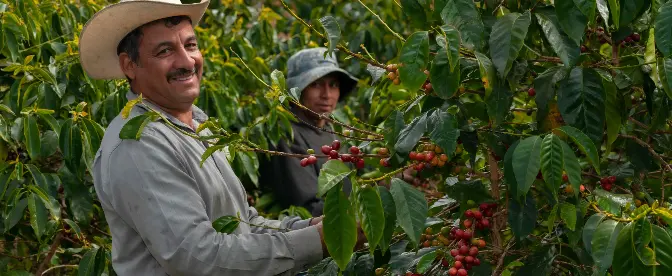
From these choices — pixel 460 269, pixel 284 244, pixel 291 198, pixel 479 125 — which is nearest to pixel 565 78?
pixel 479 125

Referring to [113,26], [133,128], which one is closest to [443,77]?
[133,128]

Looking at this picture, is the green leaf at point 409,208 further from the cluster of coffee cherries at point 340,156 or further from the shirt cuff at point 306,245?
the shirt cuff at point 306,245

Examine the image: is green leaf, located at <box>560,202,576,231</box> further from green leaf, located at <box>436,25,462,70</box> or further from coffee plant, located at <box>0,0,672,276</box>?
green leaf, located at <box>436,25,462,70</box>

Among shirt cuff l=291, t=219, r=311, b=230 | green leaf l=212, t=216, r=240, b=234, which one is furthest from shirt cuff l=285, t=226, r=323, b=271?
shirt cuff l=291, t=219, r=311, b=230

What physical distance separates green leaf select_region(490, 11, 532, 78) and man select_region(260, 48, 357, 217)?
2.82 meters

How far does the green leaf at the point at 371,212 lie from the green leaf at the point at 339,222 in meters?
0.03

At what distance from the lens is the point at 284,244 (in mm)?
2561

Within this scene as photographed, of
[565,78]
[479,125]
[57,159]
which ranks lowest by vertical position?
[57,159]

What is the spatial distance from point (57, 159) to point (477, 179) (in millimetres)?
2239

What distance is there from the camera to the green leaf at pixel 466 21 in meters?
2.16

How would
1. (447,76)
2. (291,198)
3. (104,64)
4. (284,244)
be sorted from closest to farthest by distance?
(447,76), (284,244), (104,64), (291,198)

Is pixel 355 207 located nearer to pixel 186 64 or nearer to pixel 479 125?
pixel 479 125

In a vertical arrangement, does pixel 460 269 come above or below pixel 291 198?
above

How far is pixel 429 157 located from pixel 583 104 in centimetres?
35
